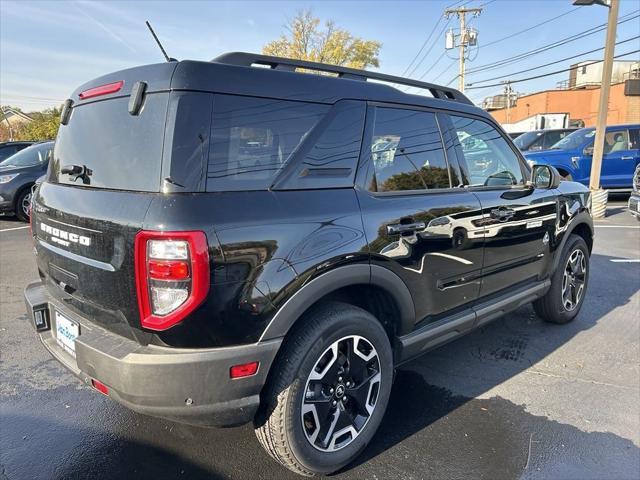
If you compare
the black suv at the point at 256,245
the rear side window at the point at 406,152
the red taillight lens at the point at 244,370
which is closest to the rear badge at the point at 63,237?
the black suv at the point at 256,245

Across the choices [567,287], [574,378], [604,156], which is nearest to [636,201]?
[567,287]

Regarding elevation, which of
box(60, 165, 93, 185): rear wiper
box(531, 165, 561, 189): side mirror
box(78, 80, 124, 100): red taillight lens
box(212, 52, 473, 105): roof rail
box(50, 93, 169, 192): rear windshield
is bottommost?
box(531, 165, 561, 189): side mirror

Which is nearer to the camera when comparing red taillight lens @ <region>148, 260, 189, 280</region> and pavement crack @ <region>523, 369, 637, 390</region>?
red taillight lens @ <region>148, 260, 189, 280</region>

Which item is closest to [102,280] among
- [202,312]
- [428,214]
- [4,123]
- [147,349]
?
[147,349]

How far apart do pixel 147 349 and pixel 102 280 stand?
0.38 metres

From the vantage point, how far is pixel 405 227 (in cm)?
254

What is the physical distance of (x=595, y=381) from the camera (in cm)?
336

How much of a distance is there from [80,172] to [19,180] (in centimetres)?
863

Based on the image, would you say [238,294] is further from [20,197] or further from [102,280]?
[20,197]

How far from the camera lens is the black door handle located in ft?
8.10

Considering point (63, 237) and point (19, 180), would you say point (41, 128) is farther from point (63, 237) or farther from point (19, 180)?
point (63, 237)

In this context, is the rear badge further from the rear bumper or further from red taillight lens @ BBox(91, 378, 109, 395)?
red taillight lens @ BBox(91, 378, 109, 395)

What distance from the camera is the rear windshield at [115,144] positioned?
1.96 metres

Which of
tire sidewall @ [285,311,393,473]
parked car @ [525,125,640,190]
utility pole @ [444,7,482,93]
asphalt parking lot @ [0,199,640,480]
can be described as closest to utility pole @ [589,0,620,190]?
parked car @ [525,125,640,190]
